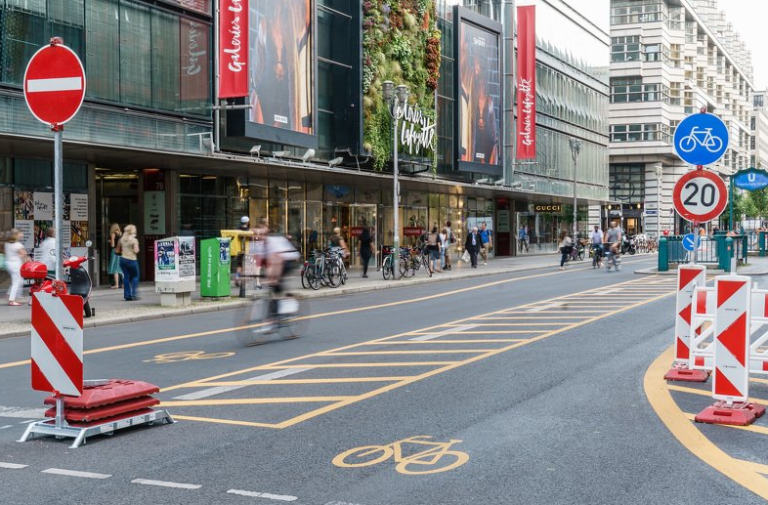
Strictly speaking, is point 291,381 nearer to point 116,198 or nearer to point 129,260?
point 129,260

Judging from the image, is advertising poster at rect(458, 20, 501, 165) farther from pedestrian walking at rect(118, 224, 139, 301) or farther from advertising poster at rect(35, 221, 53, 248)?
pedestrian walking at rect(118, 224, 139, 301)

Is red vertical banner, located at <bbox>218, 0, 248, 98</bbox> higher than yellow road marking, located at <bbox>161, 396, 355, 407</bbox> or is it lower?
higher

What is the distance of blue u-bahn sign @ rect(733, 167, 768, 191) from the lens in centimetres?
3336

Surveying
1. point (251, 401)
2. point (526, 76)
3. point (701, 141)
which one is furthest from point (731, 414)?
point (526, 76)

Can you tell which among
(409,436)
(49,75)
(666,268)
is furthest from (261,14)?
(409,436)

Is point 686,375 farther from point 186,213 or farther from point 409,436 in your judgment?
point 186,213

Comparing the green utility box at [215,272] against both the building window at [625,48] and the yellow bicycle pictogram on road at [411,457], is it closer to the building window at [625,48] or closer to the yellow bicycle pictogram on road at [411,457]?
the yellow bicycle pictogram on road at [411,457]

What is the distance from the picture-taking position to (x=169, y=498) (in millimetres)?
5117

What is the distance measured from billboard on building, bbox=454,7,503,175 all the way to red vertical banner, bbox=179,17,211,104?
17701 mm

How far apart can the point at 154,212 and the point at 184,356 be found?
16164 mm

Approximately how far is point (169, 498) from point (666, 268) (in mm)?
28651

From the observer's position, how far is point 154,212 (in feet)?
86.9

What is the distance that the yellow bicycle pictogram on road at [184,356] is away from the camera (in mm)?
10805

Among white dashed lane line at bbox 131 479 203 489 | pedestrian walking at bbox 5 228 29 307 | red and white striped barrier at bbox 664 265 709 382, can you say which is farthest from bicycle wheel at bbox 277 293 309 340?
pedestrian walking at bbox 5 228 29 307
